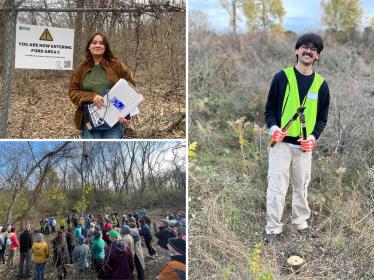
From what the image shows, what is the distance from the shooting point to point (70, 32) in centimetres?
377

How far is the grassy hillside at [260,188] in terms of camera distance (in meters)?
3.89

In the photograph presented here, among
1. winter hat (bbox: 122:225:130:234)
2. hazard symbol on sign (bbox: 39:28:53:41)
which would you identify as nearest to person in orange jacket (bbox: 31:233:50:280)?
winter hat (bbox: 122:225:130:234)

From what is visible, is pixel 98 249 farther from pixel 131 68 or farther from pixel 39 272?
pixel 131 68

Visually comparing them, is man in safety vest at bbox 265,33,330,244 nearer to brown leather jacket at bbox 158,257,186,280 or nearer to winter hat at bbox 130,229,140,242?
brown leather jacket at bbox 158,257,186,280

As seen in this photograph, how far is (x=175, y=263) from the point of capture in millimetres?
3121

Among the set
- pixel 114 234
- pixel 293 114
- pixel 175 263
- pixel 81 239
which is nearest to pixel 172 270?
pixel 175 263

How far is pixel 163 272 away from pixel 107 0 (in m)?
2.44

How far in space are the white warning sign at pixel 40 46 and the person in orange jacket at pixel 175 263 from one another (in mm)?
1687

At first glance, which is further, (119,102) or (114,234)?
(119,102)

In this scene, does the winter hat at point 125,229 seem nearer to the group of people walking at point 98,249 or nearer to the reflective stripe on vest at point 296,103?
the group of people walking at point 98,249

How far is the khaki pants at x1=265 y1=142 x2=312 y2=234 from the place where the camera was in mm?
4016

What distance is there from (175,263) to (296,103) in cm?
164

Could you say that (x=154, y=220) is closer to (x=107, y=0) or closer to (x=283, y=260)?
(x=283, y=260)

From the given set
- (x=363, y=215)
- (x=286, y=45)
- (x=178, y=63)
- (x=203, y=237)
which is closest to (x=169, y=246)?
(x=203, y=237)
